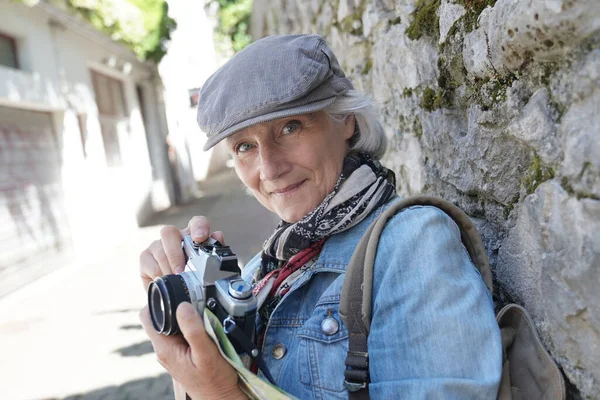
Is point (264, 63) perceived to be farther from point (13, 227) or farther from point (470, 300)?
point (13, 227)

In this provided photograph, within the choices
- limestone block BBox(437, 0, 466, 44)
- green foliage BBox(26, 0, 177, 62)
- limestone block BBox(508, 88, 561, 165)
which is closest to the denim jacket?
limestone block BBox(508, 88, 561, 165)

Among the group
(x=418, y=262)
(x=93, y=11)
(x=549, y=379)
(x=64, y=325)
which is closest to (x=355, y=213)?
(x=418, y=262)

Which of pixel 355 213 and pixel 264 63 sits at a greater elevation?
pixel 264 63

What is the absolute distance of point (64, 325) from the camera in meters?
5.08

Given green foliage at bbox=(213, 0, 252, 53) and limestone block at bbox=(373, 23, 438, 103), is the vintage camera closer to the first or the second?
limestone block at bbox=(373, 23, 438, 103)

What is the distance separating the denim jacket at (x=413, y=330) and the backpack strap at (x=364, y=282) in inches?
0.8

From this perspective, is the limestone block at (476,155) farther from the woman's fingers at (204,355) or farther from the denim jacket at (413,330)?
the woman's fingers at (204,355)

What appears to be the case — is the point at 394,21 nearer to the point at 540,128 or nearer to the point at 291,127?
the point at 291,127

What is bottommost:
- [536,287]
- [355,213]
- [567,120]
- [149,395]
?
[149,395]

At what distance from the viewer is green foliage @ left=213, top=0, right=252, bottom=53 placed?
10151mm

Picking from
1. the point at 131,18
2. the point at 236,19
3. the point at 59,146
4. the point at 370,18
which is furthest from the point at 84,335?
the point at 236,19

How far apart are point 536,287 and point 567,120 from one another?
0.37 meters

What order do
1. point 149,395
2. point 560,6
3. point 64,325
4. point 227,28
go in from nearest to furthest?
1. point 560,6
2. point 149,395
3. point 64,325
4. point 227,28

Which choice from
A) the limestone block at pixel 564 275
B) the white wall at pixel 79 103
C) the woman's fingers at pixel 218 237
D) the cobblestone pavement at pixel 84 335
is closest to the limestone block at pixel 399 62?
the limestone block at pixel 564 275
